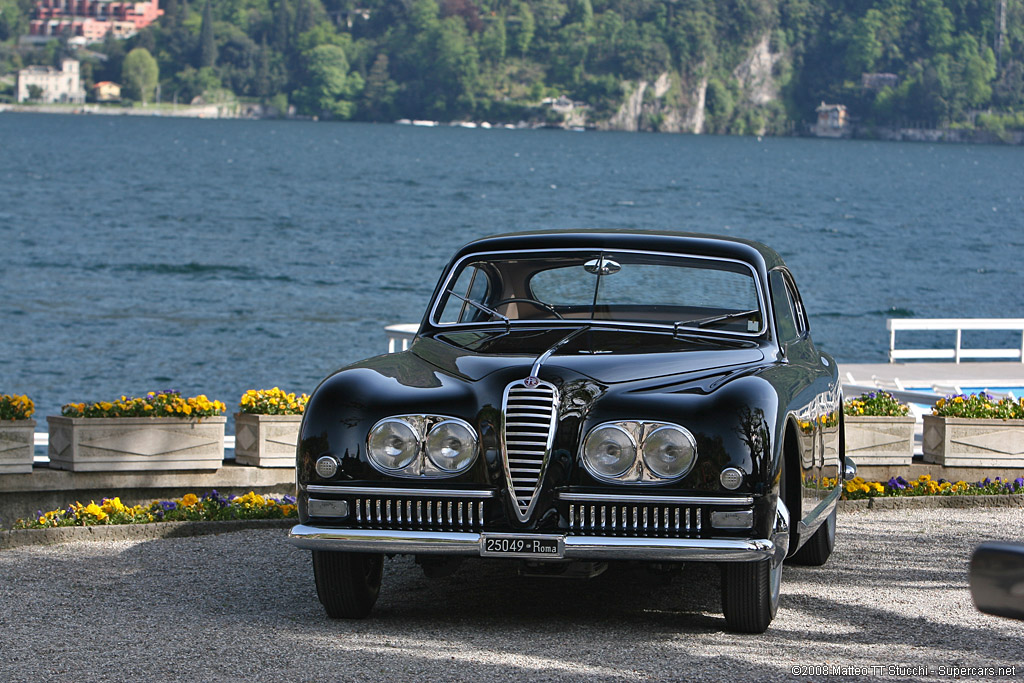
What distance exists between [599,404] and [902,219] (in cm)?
9081

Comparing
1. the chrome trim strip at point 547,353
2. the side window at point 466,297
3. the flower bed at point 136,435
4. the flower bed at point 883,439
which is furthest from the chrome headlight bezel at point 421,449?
the flower bed at point 883,439

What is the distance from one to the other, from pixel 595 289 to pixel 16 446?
4358 mm

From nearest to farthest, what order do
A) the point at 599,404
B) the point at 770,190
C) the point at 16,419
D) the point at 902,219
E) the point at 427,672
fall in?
the point at 427,672 < the point at 599,404 < the point at 16,419 < the point at 902,219 < the point at 770,190

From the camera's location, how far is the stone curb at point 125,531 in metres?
8.27

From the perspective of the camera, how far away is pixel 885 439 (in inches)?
412

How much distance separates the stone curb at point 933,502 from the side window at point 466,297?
3.46 m

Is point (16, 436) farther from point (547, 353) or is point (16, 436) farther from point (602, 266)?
point (547, 353)

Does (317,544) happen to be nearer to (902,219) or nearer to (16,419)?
(16,419)

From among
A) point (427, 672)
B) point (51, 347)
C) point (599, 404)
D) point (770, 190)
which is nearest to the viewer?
point (427, 672)

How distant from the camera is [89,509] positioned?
28.5 ft

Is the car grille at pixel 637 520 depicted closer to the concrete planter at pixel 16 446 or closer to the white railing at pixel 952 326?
the concrete planter at pixel 16 446

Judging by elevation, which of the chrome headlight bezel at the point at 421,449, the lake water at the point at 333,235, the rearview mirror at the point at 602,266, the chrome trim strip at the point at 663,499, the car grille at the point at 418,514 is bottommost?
the lake water at the point at 333,235

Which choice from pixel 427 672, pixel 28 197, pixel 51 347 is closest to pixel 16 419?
pixel 427 672

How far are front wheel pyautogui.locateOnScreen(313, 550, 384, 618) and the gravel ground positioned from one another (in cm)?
11
